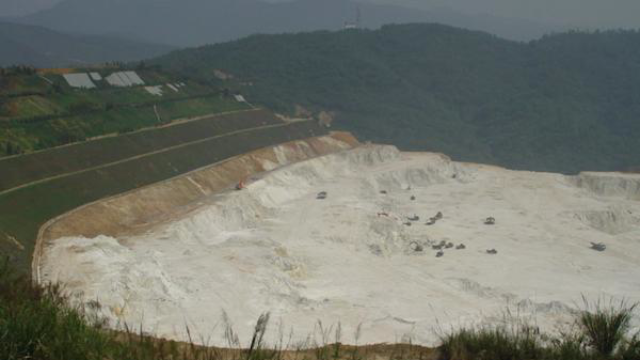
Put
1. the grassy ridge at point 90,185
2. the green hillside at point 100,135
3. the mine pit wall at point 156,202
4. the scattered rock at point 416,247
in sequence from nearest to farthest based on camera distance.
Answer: the grassy ridge at point 90,185, the mine pit wall at point 156,202, the green hillside at point 100,135, the scattered rock at point 416,247

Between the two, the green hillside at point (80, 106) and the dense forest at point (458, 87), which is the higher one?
the dense forest at point (458, 87)

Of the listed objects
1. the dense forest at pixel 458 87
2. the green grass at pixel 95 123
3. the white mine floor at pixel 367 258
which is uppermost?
the dense forest at pixel 458 87

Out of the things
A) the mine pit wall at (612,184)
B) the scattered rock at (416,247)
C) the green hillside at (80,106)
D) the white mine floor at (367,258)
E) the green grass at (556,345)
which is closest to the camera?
the green grass at (556,345)

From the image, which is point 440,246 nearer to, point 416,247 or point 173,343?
point 416,247

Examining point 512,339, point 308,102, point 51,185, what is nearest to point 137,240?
point 51,185

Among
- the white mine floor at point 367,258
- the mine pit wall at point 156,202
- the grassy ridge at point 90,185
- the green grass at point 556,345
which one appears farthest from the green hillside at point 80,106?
the green grass at point 556,345

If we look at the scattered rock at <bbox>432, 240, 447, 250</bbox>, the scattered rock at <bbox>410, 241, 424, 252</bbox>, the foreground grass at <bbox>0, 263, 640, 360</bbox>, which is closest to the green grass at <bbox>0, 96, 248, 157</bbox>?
the scattered rock at <bbox>410, 241, 424, 252</bbox>

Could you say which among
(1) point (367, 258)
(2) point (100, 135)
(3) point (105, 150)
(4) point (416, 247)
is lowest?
(1) point (367, 258)

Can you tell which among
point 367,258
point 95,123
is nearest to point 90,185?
point 95,123

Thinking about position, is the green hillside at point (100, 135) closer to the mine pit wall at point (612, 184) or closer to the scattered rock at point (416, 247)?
the scattered rock at point (416, 247)
